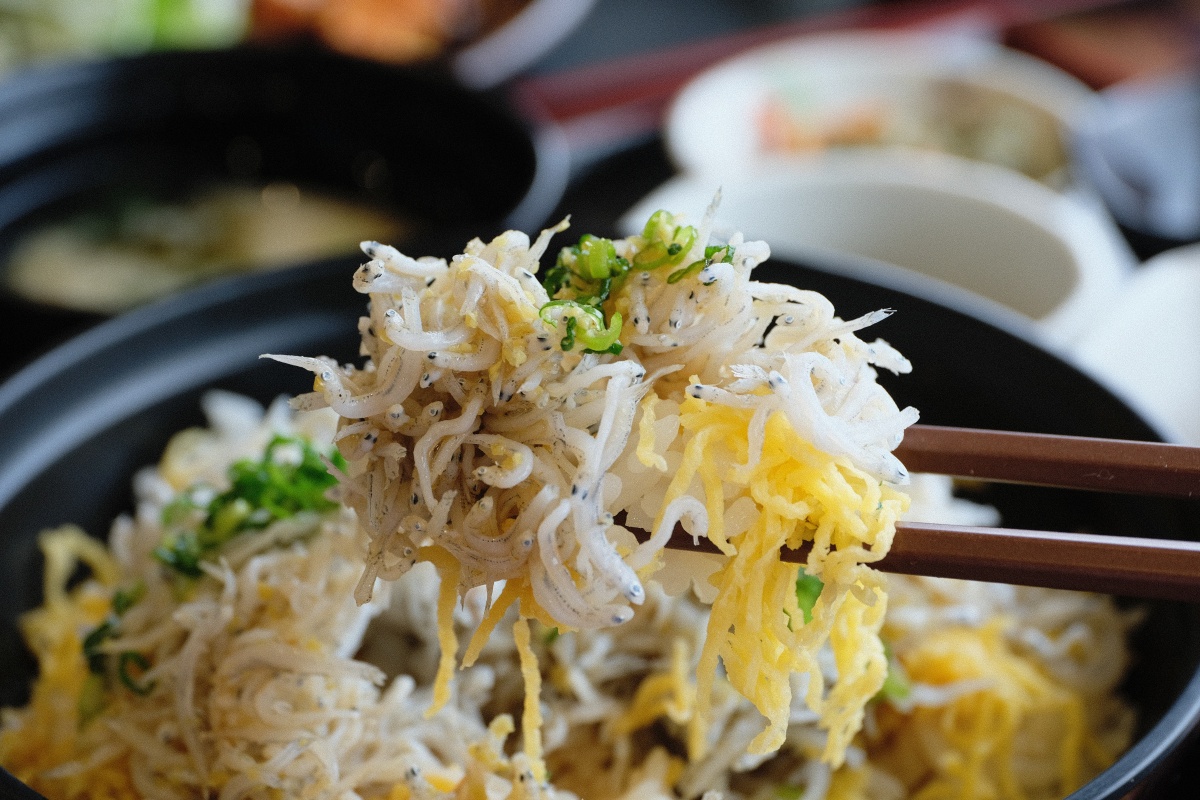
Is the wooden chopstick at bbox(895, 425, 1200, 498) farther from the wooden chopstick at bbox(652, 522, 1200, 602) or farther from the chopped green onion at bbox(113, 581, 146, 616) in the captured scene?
the chopped green onion at bbox(113, 581, 146, 616)

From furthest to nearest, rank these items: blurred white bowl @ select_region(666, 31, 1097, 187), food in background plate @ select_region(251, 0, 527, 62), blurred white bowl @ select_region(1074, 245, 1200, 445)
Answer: food in background plate @ select_region(251, 0, 527, 62) < blurred white bowl @ select_region(666, 31, 1097, 187) < blurred white bowl @ select_region(1074, 245, 1200, 445)

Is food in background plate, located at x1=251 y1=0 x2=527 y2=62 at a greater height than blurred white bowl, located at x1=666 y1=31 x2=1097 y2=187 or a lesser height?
greater

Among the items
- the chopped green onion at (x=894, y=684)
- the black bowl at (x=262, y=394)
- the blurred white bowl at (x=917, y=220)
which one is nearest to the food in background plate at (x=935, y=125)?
the blurred white bowl at (x=917, y=220)

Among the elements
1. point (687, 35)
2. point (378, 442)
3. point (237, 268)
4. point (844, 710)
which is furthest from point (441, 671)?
point (687, 35)

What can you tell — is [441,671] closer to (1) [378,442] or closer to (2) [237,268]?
(1) [378,442]

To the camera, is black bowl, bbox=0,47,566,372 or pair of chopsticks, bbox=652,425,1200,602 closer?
pair of chopsticks, bbox=652,425,1200,602

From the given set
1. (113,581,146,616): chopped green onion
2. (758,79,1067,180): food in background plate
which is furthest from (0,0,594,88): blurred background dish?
(113,581,146,616): chopped green onion

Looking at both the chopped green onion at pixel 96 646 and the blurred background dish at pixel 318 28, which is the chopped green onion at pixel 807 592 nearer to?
the chopped green onion at pixel 96 646
